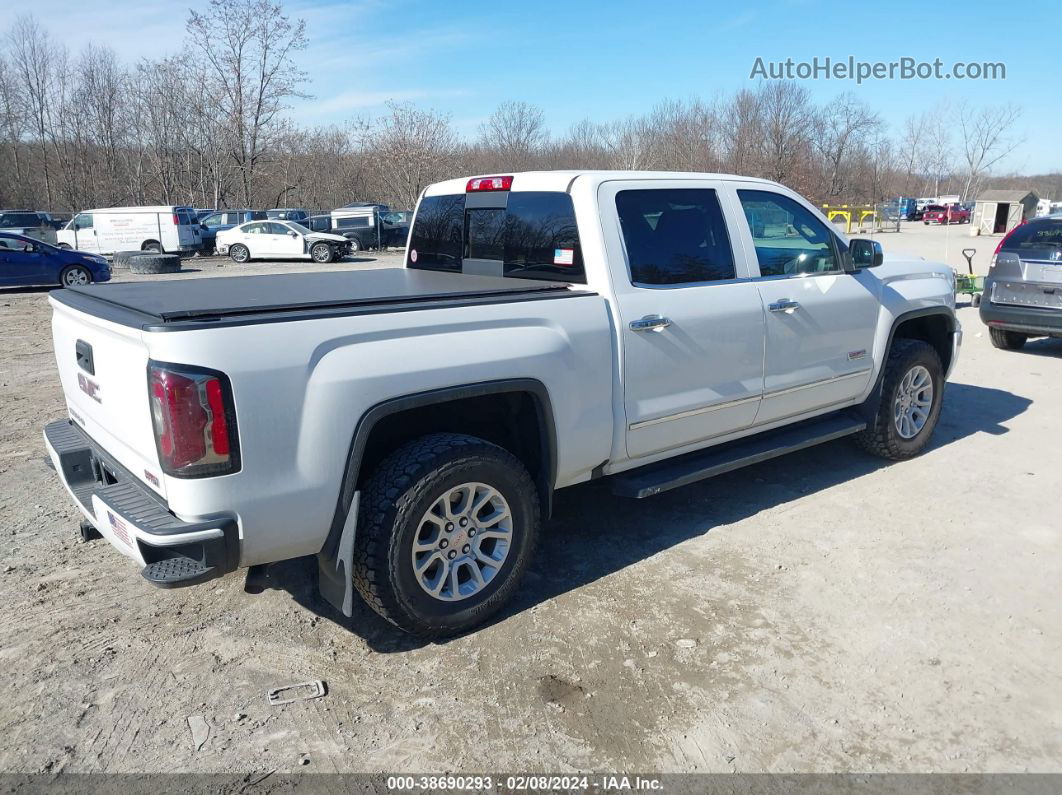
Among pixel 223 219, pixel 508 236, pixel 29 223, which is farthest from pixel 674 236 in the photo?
pixel 29 223

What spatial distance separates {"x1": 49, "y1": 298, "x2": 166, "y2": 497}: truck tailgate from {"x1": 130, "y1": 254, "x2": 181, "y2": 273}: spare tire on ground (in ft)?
64.6

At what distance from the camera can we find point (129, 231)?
2614cm

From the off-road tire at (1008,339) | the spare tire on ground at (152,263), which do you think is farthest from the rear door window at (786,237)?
the spare tire on ground at (152,263)

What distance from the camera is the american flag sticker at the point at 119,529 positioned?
284cm

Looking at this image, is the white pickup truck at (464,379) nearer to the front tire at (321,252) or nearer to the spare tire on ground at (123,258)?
the spare tire on ground at (123,258)

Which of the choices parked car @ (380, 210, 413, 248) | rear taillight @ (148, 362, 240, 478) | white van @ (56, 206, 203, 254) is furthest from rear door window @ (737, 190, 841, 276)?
parked car @ (380, 210, 413, 248)

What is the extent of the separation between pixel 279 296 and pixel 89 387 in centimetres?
91

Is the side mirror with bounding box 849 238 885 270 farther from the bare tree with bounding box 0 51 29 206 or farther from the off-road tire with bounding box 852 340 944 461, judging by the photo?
the bare tree with bounding box 0 51 29 206

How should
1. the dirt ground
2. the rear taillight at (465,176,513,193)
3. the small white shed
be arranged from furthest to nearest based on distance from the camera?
the small white shed, the rear taillight at (465,176,513,193), the dirt ground

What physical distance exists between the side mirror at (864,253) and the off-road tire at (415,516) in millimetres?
2944

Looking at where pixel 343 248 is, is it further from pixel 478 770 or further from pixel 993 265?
pixel 478 770

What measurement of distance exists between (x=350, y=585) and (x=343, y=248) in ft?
80.9

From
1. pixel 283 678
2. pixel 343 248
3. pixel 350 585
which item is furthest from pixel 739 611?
pixel 343 248

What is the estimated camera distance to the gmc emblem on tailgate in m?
3.24
